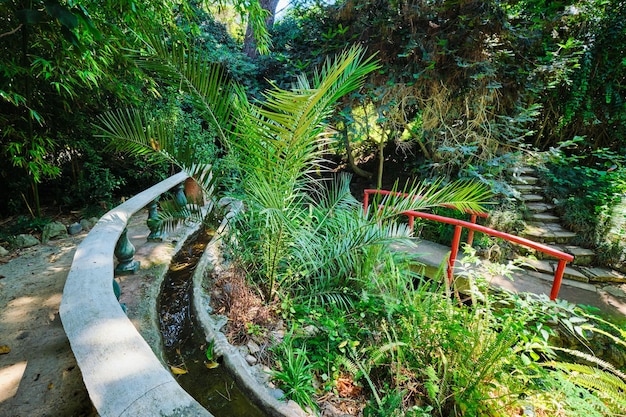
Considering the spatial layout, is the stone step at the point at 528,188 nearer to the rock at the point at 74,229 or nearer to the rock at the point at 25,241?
the rock at the point at 74,229

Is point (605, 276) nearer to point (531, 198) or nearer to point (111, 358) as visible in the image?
point (531, 198)

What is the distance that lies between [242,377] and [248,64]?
217 inches

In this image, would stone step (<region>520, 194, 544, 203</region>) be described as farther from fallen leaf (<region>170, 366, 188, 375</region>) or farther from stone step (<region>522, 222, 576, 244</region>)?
fallen leaf (<region>170, 366, 188, 375</region>)

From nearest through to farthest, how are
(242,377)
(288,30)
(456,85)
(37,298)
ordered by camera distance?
(242,377) < (37,298) < (456,85) < (288,30)

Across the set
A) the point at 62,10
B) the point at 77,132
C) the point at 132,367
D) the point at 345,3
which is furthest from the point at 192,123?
the point at 132,367

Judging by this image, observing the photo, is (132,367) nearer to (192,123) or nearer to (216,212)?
(216,212)

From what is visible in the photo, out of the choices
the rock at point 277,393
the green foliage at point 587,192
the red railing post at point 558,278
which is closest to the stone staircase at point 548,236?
the green foliage at point 587,192

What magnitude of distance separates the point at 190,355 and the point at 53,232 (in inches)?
98.2

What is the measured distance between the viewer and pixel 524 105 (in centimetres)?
450

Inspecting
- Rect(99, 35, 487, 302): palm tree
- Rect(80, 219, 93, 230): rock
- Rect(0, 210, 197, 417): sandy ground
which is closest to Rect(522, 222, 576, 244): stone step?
Rect(99, 35, 487, 302): palm tree

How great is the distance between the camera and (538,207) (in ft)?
14.3

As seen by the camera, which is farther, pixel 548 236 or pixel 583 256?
pixel 548 236

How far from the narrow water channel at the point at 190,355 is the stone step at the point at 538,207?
4.63 m

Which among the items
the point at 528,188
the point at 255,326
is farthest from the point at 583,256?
the point at 255,326
